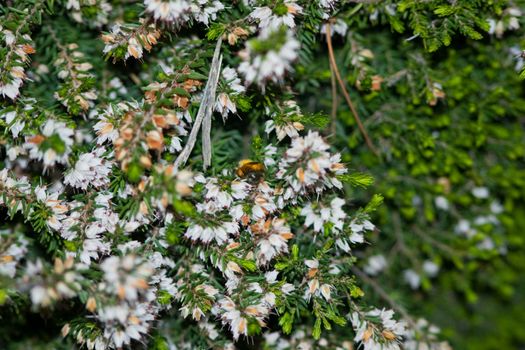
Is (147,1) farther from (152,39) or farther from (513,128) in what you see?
(513,128)

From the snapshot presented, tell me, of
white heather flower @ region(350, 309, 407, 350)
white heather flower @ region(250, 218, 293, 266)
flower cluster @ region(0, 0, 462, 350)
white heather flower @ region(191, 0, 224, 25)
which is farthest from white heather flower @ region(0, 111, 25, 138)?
white heather flower @ region(350, 309, 407, 350)

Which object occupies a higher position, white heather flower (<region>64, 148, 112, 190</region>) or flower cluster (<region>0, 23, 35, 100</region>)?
flower cluster (<region>0, 23, 35, 100</region>)

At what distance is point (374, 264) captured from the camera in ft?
11.1

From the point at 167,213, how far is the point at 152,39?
845 mm

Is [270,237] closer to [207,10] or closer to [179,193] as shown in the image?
[179,193]

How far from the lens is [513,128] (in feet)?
11.3

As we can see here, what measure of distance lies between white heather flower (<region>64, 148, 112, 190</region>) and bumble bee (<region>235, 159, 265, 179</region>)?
2.04ft

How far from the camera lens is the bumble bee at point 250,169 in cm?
238

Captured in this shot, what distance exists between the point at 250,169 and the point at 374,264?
1445 mm

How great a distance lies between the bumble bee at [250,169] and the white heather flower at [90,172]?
0.62 meters

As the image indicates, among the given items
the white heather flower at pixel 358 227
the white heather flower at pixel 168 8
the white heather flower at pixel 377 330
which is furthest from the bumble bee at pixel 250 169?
the white heather flower at pixel 377 330

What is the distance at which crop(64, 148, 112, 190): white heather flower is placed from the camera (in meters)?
2.25

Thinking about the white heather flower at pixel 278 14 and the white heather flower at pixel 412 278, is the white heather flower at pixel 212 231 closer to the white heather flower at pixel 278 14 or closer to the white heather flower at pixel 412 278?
the white heather flower at pixel 278 14

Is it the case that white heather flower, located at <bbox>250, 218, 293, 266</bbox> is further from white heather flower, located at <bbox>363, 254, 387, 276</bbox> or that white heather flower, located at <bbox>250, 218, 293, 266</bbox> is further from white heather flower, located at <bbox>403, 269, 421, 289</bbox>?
white heather flower, located at <bbox>403, 269, 421, 289</bbox>
